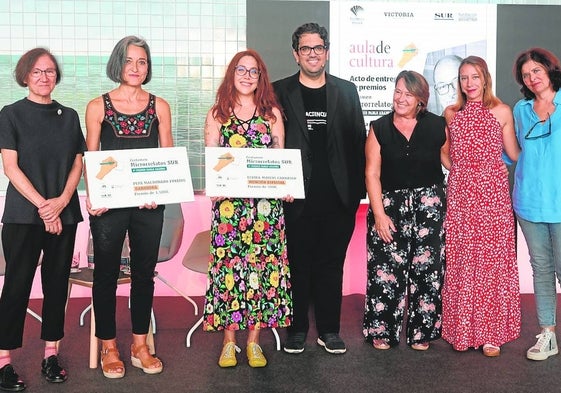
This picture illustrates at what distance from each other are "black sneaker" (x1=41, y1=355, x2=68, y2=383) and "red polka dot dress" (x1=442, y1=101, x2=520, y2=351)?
6.81 ft

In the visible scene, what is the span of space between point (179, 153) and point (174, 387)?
3.75 feet

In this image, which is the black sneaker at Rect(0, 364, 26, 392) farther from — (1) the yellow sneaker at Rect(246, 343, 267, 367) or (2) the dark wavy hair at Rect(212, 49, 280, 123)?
(2) the dark wavy hair at Rect(212, 49, 280, 123)

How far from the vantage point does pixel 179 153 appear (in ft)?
10.2

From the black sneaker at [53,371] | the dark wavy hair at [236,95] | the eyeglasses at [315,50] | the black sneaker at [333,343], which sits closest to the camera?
the black sneaker at [53,371]

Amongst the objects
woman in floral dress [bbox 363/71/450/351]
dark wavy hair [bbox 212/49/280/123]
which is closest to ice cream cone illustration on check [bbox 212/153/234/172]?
dark wavy hair [bbox 212/49/280/123]

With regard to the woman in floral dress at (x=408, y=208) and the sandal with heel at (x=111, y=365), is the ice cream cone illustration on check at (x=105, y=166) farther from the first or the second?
the woman in floral dress at (x=408, y=208)

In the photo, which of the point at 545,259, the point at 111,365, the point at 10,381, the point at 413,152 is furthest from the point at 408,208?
the point at 10,381

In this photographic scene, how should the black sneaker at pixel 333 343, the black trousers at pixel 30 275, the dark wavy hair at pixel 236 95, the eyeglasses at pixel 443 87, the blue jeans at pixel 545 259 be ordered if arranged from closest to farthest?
the black trousers at pixel 30 275
the dark wavy hair at pixel 236 95
the blue jeans at pixel 545 259
the black sneaker at pixel 333 343
the eyeglasses at pixel 443 87

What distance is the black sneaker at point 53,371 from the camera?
306cm

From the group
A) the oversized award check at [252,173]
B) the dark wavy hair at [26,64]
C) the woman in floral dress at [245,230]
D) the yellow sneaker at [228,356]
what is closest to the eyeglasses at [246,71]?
the woman in floral dress at [245,230]

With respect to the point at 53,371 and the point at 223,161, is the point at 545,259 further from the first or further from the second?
the point at 53,371

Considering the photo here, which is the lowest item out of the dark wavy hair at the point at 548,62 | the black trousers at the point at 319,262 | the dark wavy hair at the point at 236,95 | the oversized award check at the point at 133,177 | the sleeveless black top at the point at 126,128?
the black trousers at the point at 319,262

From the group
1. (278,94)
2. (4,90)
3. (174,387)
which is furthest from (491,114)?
(4,90)

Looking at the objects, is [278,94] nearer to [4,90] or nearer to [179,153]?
[179,153]
